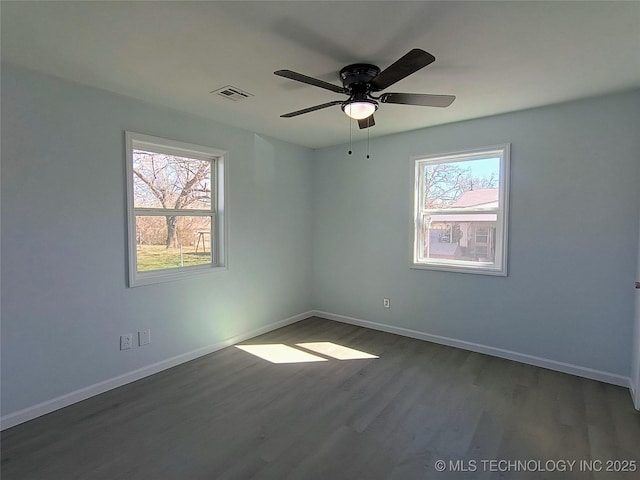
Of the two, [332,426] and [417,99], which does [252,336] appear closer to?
[332,426]

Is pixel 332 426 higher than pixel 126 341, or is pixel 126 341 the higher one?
pixel 126 341

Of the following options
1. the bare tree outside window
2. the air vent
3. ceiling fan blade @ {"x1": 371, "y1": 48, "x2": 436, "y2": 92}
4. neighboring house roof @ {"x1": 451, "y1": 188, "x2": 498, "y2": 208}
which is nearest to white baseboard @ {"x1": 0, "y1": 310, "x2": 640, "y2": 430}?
the bare tree outside window

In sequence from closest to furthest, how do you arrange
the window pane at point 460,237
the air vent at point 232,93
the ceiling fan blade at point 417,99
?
1. the ceiling fan blade at point 417,99
2. the air vent at point 232,93
3. the window pane at point 460,237

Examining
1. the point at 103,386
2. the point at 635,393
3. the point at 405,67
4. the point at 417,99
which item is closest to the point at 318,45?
the point at 405,67

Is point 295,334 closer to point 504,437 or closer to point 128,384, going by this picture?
point 128,384

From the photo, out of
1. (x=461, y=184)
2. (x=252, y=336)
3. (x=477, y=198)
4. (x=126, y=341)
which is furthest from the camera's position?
(x=252, y=336)

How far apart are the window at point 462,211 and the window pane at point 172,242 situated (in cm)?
244

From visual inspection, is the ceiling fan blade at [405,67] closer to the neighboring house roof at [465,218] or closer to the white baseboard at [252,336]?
the neighboring house roof at [465,218]

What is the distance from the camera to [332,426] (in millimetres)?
2244

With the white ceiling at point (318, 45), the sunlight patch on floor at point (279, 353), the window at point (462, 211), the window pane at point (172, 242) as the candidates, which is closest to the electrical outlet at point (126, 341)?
the window pane at point (172, 242)

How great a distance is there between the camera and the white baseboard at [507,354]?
2822 mm

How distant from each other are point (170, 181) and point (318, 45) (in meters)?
2.05

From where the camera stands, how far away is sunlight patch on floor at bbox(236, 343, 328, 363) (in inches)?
131

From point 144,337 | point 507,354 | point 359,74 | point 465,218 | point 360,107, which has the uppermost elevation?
point 359,74
